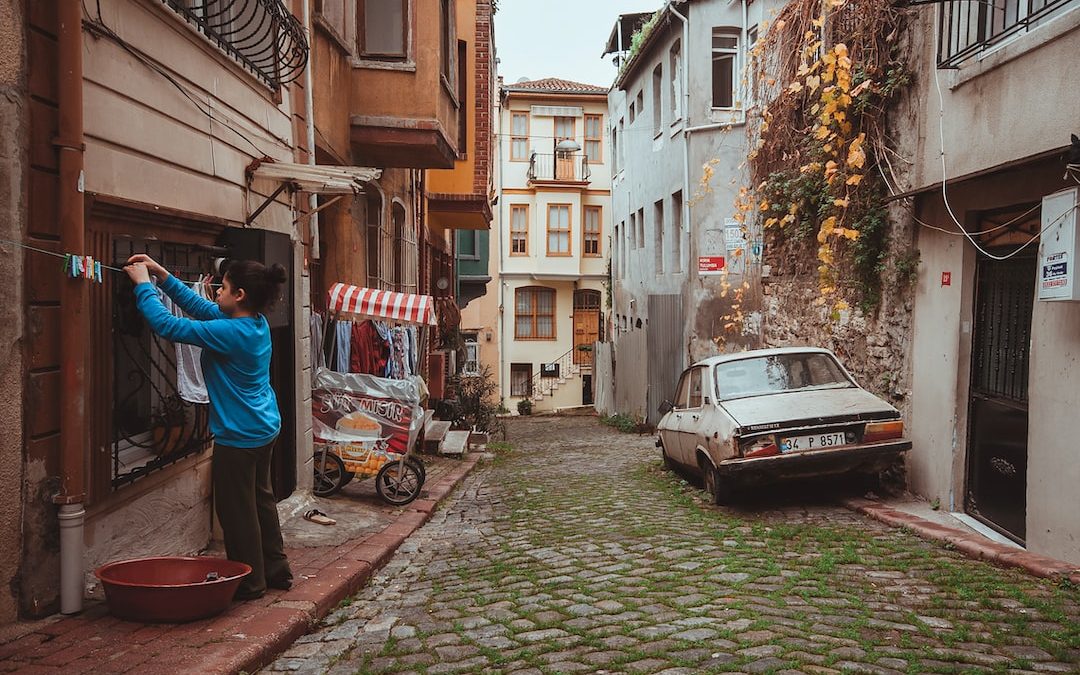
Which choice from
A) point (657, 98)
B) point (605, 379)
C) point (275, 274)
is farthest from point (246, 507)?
point (605, 379)

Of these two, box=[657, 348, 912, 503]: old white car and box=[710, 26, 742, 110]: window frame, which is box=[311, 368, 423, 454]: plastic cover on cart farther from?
box=[710, 26, 742, 110]: window frame

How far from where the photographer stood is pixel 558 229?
3841 cm

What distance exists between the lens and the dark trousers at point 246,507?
495 cm

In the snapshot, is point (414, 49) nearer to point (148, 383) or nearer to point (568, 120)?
point (148, 383)

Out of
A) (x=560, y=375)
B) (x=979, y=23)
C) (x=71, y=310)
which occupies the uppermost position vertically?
(x=979, y=23)

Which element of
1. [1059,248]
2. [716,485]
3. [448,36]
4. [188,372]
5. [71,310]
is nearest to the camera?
[71,310]

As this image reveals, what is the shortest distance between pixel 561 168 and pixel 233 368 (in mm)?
33894

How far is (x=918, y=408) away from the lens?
8734 mm

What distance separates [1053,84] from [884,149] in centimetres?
299

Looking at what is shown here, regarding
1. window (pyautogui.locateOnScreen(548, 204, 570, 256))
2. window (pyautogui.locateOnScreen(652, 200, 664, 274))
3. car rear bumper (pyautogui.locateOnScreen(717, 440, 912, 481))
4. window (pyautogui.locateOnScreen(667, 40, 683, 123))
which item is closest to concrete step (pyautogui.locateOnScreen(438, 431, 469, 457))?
car rear bumper (pyautogui.locateOnScreen(717, 440, 912, 481))

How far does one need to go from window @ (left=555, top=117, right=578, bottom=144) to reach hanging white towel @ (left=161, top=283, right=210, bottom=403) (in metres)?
33.4

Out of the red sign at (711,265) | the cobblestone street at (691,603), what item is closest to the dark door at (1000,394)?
the cobblestone street at (691,603)

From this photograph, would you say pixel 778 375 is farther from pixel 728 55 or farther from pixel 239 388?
pixel 728 55

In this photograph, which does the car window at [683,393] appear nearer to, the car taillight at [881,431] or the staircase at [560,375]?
the car taillight at [881,431]
